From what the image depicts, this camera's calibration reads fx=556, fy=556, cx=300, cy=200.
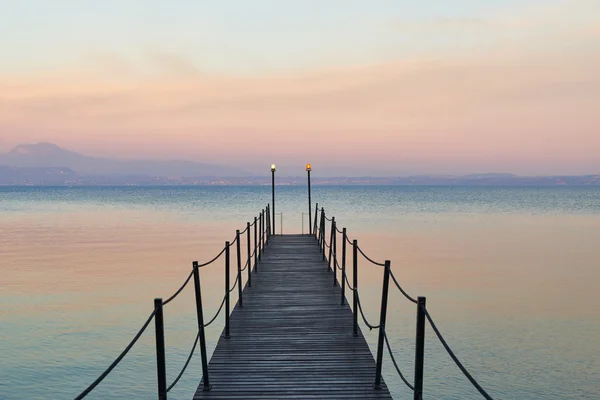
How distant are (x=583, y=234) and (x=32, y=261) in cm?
3706

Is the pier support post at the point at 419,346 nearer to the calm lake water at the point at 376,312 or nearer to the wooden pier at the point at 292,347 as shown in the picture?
the wooden pier at the point at 292,347

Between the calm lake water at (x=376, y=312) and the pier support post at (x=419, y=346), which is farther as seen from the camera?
the calm lake water at (x=376, y=312)

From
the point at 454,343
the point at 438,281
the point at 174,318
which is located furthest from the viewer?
the point at 438,281

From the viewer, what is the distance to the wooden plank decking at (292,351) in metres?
6.34

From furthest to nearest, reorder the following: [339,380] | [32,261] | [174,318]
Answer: [32,261] < [174,318] < [339,380]

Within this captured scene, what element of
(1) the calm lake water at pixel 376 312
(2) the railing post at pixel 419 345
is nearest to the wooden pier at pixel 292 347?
(2) the railing post at pixel 419 345

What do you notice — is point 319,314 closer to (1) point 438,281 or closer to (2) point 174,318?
(2) point 174,318

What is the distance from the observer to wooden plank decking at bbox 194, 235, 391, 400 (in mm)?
6336

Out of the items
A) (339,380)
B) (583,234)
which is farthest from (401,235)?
(339,380)

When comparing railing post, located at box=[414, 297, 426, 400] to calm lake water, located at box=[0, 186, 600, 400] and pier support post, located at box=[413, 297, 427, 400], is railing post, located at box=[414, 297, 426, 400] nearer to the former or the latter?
pier support post, located at box=[413, 297, 427, 400]

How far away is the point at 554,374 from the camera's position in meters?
11.5

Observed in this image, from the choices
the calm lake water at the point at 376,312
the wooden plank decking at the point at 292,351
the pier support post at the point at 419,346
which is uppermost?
the pier support post at the point at 419,346

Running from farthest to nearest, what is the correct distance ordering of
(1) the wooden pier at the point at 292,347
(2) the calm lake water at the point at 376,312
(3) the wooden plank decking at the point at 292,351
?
(2) the calm lake water at the point at 376,312 → (3) the wooden plank decking at the point at 292,351 → (1) the wooden pier at the point at 292,347

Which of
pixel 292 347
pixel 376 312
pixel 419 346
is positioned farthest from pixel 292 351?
pixel 376 312
